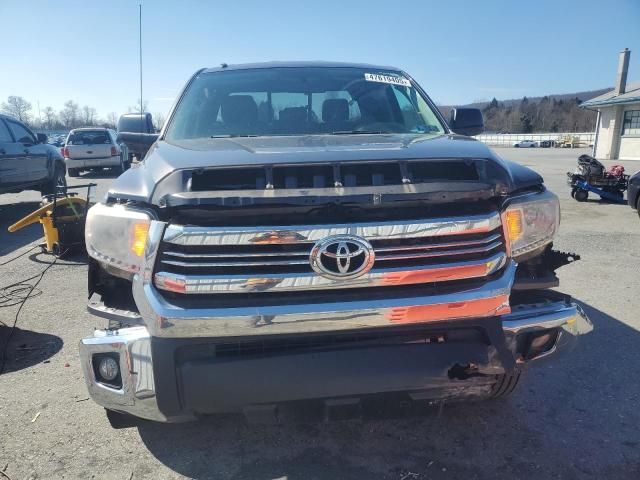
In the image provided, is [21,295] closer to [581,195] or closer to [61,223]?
[61,223]

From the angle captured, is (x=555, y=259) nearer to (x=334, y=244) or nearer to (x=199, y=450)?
(x=334, y=244)


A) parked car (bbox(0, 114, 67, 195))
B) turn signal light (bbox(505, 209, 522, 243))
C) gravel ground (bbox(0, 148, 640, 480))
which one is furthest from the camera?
parked car (bbox(0, 114, 67, 195))

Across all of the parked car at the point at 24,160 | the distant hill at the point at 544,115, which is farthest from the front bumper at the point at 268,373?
the distant hill at the point at 544,115

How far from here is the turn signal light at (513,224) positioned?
2.29 meters

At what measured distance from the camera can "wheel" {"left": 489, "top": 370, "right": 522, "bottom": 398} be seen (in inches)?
91.6

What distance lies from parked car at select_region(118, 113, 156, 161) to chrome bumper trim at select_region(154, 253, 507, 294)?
77.2 inches

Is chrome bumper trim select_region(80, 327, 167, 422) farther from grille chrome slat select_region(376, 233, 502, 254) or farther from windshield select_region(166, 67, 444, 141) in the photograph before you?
windshield select_region(166, 67, 444, 141)

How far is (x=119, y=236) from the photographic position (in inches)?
84.8

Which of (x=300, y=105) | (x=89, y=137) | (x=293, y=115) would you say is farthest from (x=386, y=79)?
(x=89, y=137)

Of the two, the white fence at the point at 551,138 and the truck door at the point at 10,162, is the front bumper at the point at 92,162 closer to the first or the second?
the truck door at the point at 10,162

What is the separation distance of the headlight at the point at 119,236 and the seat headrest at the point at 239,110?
1320 mm

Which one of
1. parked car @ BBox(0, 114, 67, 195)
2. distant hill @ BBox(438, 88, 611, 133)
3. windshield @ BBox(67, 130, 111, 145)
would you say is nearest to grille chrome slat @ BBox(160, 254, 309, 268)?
parked car @ BBox(0, 114, 67, 195)

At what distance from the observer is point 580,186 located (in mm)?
12016

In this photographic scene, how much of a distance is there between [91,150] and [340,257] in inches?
734
